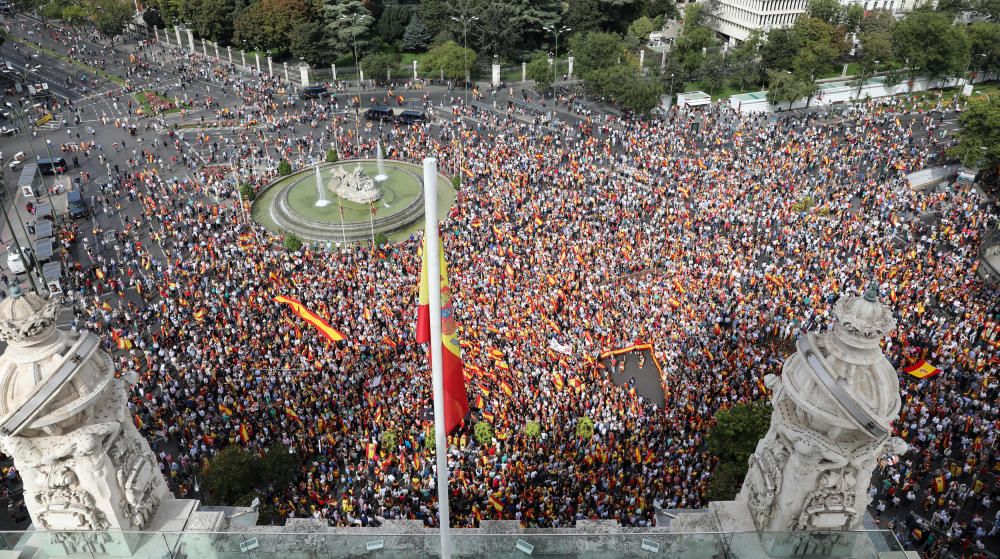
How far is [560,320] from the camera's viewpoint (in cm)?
3644

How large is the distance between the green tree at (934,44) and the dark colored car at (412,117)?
5582 cm

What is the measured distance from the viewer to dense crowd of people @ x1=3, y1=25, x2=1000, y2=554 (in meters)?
27.8

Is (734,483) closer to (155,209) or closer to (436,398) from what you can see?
(436,398)

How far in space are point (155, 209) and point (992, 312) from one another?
54.1 metres

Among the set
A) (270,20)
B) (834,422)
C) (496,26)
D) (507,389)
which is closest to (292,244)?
(507,389)

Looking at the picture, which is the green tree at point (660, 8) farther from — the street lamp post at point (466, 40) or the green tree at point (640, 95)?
the green tree at point (640, 95)

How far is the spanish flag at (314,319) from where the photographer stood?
3444 cm

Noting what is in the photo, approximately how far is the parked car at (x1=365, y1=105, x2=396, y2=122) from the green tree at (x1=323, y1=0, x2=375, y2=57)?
14333 millimetres

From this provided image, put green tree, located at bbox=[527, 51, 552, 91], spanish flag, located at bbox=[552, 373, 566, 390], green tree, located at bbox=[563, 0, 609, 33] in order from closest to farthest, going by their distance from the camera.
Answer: spanish flag, located at bbox=[552, 373, 566, 390] < green tree, located at bbox=[527, 51, 552, 91] < green tree, located at bbox=[563, 0, 609, 33]

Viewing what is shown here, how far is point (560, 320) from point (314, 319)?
41.2 feet

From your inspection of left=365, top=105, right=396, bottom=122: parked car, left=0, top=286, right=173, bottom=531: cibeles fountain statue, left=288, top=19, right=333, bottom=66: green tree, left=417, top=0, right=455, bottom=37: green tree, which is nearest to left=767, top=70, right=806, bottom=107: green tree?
left=417, top=0, right=455, bottom=37: green tree

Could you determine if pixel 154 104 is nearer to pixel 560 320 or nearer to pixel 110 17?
pixel 110 17

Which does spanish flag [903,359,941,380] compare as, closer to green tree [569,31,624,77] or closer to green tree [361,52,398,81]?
green tree [569,31,624,77]

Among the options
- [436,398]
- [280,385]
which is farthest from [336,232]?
[436,398]
